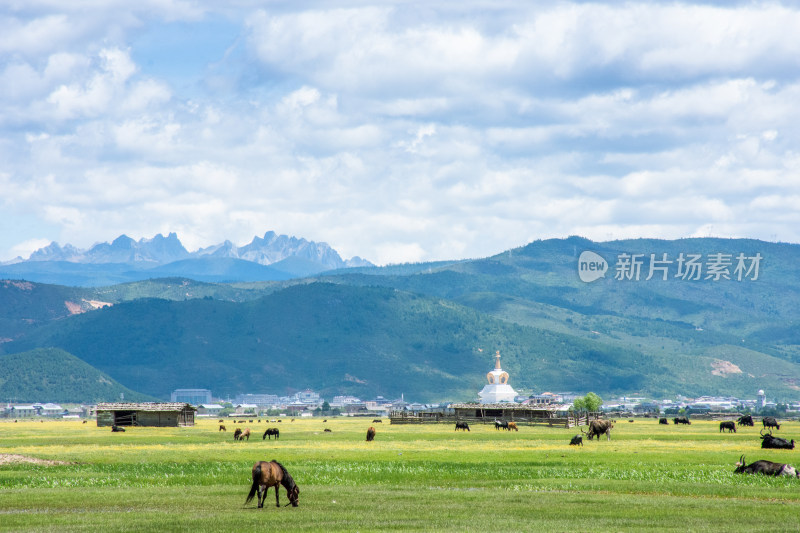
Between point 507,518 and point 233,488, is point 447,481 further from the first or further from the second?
point 507,518

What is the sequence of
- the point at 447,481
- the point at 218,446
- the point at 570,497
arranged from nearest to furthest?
the point at 570,497 < the point at 447,481 < the point at 218,446

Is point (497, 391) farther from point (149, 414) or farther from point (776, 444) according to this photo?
point (776, 444)

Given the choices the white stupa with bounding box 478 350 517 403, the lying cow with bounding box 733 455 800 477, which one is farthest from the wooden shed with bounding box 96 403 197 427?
the lying cow with bounding box 733 455 800 477

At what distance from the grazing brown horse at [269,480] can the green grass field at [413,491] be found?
0.46m

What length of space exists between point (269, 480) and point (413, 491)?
24.4ft

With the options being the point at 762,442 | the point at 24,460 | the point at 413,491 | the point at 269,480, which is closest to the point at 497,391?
the point at 762,442

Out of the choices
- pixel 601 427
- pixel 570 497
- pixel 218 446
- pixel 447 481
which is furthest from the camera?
pixel 601 427

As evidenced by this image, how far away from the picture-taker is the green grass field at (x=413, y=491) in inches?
1083

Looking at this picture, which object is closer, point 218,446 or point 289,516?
point 289,516

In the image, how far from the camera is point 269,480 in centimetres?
2959

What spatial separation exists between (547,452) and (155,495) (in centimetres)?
2804

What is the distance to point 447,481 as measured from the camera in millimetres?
39219

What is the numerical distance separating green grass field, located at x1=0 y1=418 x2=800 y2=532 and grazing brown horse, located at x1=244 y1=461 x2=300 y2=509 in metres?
0.46

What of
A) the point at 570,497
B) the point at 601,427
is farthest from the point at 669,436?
the point at 570,497
